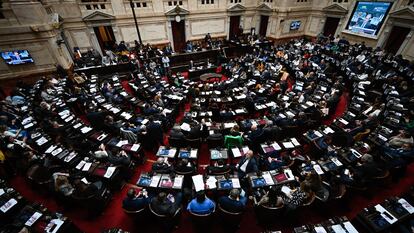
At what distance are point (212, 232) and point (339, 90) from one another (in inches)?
417

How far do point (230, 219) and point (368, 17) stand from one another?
23.5 m

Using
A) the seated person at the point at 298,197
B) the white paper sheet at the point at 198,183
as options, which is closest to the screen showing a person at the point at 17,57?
the white paper sheet at the point at 198,183

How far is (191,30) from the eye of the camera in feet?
77.4

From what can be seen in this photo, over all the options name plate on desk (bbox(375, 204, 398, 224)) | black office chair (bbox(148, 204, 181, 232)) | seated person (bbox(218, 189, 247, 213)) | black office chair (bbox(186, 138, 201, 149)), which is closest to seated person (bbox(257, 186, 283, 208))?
seated person (bbox(218, 189, 247, 213))

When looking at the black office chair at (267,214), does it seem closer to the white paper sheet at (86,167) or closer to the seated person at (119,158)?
the seated person at (119,158)

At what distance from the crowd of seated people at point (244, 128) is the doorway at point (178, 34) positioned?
10874 millimetres

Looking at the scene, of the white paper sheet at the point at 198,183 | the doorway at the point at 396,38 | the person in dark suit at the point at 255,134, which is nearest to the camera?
the white paper sheet at the point at 198,183

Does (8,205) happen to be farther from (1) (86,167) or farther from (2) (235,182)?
(2) (235,182)

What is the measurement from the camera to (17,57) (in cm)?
1488

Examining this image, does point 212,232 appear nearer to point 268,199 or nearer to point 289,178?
point 268,199

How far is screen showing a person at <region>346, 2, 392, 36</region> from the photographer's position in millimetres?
17312

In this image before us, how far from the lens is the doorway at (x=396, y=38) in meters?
16.4

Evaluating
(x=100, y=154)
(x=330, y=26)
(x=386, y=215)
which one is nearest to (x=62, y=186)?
(x=100, y=154)

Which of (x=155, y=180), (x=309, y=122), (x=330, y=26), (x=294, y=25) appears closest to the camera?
(x=155, y=180)
